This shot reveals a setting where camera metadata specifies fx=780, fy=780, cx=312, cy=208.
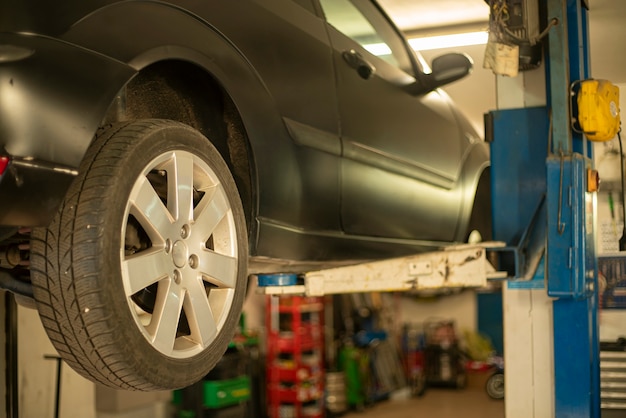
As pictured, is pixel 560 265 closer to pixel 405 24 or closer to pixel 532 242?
pixel 532 242

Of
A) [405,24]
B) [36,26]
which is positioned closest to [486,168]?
[405,24]

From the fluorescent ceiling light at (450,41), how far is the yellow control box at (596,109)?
9.00 ft

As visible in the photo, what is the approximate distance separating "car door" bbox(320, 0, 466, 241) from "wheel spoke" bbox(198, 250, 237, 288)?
2.11ft

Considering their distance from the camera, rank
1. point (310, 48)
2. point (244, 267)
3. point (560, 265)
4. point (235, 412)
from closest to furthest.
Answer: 1. point (244, 267)
2. point (310, 48)
3. point (560, 265)
4. point (235, 412)

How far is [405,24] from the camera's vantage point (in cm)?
509

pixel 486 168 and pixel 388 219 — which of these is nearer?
pixel 388 219

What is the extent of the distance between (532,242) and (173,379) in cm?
152

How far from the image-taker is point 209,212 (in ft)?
5.34

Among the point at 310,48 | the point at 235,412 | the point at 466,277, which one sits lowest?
the point at 235,412

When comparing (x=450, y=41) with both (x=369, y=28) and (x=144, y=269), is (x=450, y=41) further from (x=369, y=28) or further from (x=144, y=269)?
(x=144, y=269)

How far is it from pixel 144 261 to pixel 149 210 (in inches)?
3.9

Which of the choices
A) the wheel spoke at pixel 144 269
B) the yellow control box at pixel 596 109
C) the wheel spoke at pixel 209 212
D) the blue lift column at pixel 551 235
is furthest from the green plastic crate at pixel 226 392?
the wheel spoke at pixel 144 269

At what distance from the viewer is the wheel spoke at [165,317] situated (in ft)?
4.89

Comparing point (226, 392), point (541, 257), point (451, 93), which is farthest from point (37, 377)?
point (451, 93)
